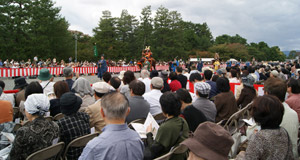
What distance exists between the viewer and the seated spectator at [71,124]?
9.86ft

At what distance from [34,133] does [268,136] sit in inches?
94.5

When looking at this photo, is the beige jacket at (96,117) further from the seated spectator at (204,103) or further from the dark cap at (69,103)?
the seated spectator at (204,103)

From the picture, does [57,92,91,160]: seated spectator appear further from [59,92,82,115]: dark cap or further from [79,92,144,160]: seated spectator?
[79,92,144,160]: seated spectator

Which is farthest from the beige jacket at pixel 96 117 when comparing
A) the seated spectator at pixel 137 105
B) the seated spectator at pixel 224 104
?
the seated spectator at pixel 224 104

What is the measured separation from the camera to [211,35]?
321 feet

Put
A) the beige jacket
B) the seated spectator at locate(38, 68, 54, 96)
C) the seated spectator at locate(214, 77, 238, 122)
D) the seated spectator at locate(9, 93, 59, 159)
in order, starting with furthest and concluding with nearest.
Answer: the seated spectator at locate(38, 68, 54, 96), the seated spectator at locate(214, 77, 238, 122), the beige jacket, the seated spectator at locate(9, 93, 59, 159)

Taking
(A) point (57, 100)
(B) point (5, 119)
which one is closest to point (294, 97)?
(A) point (57, 100)

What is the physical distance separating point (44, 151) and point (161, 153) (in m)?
1.28

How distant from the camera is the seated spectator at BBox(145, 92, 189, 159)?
263cm

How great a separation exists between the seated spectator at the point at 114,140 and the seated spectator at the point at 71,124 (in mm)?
1174

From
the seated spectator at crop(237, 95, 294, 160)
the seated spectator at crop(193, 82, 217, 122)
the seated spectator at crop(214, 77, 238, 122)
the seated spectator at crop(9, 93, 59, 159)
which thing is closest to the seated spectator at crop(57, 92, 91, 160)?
the seated spectator at crop(9, 93, 59, 159)

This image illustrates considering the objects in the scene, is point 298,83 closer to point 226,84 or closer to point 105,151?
point 226,84

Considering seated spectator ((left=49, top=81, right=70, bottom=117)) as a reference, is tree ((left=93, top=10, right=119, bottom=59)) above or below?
above

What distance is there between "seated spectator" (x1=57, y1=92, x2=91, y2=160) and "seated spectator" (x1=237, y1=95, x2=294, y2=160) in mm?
A: 2029
